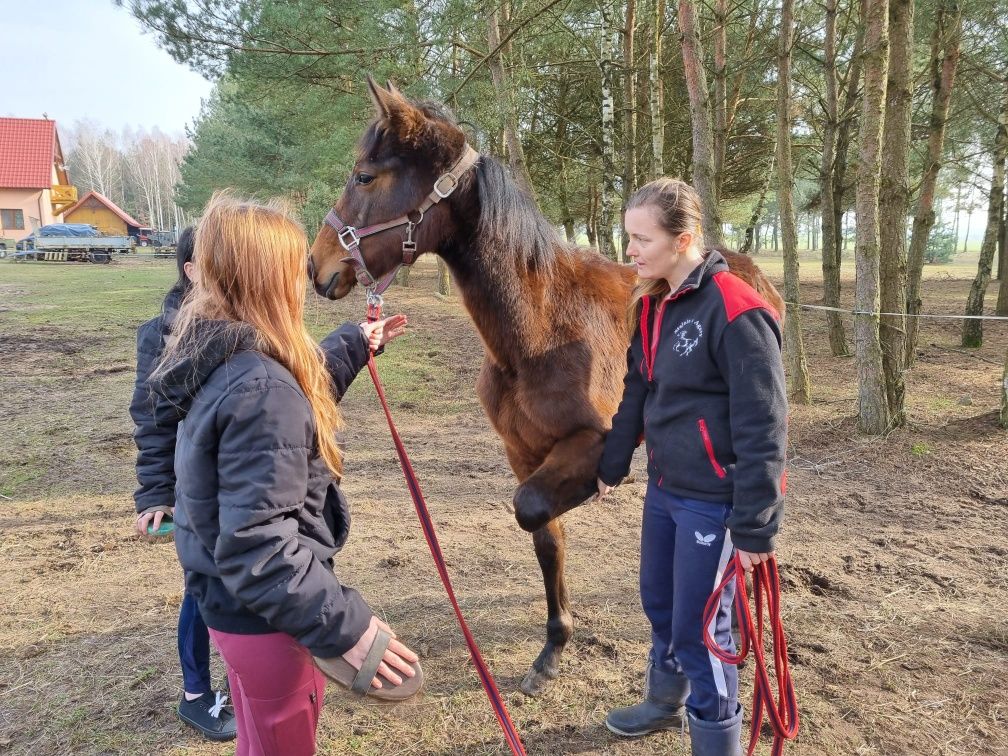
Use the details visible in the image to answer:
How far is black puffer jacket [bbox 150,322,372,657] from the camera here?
1.36 m

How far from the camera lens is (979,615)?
127 inches

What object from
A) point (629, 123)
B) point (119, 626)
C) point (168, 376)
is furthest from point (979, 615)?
point (629, 123)

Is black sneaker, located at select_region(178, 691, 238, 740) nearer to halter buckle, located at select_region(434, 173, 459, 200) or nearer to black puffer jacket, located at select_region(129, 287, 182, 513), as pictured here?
black puffer jacket, located at select_region(129, 287, 182, 513)

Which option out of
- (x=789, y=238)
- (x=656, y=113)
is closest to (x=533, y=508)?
(x=789, y=238)

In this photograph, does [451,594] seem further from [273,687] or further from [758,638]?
[758,638]

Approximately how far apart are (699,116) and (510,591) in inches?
187

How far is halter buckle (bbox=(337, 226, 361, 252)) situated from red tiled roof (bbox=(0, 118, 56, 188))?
4953 centimetres

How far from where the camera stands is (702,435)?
1.93 meters

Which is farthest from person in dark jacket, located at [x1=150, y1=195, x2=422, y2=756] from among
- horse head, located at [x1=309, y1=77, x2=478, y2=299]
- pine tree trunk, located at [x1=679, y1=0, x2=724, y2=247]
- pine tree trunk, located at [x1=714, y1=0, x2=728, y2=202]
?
pine tree trunk, located at [x1=714, y1=0, x2=728, y2=202]

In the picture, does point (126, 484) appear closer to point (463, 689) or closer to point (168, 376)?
point (463, 689)

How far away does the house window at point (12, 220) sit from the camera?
41.6 meters

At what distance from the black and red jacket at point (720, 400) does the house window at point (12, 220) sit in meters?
52.4

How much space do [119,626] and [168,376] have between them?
8.41 ft

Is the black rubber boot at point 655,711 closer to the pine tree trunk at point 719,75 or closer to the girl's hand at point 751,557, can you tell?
the girl's hand at point 751,557
